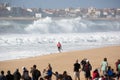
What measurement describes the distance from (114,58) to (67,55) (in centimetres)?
331

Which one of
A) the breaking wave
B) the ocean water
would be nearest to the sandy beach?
the ocean water

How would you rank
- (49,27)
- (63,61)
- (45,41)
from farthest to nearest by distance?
(49,27)
(45,41)
(63,61)

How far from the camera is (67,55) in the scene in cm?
2139

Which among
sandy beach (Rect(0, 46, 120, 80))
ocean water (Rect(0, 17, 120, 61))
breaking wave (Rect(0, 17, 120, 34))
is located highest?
breaking wave (Rect(0, 17, 120, 34))

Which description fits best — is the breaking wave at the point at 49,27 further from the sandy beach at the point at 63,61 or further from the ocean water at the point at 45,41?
the sandy beach at the point at 63,61

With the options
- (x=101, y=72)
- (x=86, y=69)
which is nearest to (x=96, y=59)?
(x=101, y=72)

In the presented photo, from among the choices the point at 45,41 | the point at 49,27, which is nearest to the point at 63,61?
the point at 45,41

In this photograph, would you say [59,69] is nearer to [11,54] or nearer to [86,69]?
[86,69]

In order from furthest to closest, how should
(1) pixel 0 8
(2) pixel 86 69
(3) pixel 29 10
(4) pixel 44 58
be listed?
(3) pixel 29 10 < (1) pixel 0 8 < (4) pixel 44 58 < (2) pixel 86 69

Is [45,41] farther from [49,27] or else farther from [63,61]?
[49,27]

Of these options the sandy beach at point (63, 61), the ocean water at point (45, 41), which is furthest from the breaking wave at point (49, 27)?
the sandy beach at point (63, 61)

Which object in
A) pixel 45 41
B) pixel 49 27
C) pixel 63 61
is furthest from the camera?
pixel 49 27

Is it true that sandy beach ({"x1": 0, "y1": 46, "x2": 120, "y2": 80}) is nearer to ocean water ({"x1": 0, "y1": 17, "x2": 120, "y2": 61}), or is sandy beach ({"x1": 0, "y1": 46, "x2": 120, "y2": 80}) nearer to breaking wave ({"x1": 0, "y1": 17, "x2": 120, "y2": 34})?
ocean water ({"x1": 0, "y1": 17, "x2": 120, "y2": 61})

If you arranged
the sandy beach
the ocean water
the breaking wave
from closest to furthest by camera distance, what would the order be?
1. the sandy beach
2. the ocean water
3. the breaking wave
